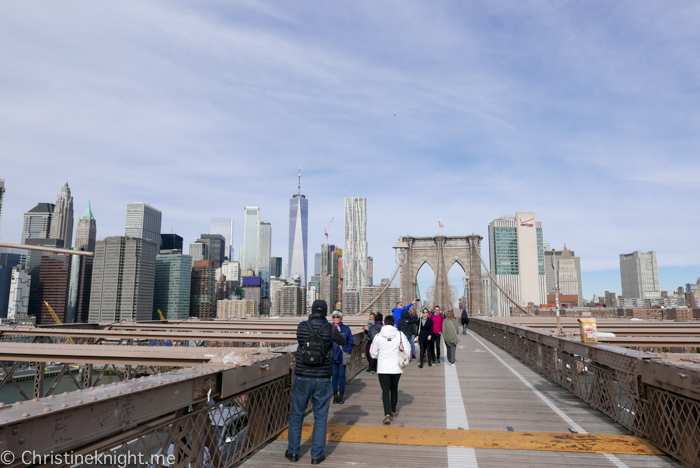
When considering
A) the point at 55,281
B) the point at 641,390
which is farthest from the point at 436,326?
the point at 55,281

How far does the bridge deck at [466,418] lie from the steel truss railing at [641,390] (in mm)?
223

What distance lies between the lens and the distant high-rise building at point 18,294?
592 ft

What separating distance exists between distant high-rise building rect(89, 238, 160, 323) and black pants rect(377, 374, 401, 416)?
196 metres

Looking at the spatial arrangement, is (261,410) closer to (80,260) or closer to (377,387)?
(377,387)

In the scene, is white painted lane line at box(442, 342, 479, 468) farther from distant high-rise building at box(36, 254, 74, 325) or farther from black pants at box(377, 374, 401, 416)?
distant high-rise building at box(36, 254, 74, 325)

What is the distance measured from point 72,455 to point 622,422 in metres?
6.98

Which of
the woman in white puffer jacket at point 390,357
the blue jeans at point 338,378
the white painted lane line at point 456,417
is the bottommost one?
the white painted lane line at point 456,417

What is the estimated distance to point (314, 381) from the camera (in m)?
5.36

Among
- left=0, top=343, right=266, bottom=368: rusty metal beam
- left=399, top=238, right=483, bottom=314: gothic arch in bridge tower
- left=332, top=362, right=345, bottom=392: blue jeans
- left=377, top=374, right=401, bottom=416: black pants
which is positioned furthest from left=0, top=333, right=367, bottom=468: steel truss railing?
left=399, top=238, right=483, bottom=314: gothic arch in bridge tower

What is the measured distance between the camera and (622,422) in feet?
21.5

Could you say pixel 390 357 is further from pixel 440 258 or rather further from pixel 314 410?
pixel 440 258

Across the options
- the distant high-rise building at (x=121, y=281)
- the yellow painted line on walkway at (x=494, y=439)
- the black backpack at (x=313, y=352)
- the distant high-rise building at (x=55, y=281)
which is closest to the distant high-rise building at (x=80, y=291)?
the distant high-rise building at (x=55, y=281)

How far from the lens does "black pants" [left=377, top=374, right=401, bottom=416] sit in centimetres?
695

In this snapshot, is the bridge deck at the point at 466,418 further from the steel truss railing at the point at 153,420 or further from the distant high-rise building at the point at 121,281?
the distant high-rise building at the point at 121,281
